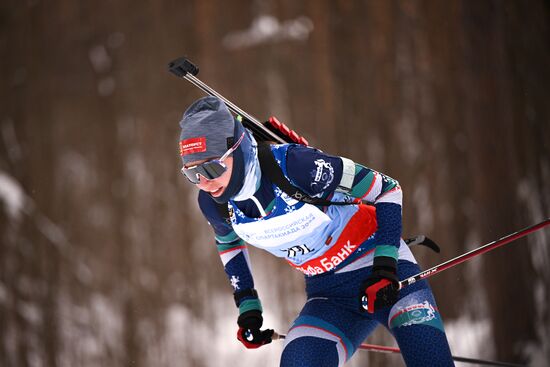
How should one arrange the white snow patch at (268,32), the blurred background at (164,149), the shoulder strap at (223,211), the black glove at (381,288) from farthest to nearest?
the white snow patch at (268,32) < the blurred background at (164,149) < the shoulder strap at (223,211) < the black glove at (381,288)

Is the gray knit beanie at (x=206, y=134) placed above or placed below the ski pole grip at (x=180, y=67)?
below

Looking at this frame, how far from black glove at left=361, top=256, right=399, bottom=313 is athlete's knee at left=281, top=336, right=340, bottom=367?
0.18 metres

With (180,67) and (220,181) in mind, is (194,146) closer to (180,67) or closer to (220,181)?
(220,181)

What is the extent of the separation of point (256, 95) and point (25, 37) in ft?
4.81

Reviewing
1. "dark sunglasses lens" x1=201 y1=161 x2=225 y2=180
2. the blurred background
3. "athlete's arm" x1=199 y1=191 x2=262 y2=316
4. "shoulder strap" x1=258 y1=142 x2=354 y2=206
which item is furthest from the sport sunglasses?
the blurred background

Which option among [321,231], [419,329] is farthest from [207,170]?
[419,329]

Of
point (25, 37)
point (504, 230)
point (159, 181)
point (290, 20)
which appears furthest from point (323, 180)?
point (504, 230)

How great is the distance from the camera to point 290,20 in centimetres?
422

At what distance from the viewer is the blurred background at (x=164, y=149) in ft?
12.7

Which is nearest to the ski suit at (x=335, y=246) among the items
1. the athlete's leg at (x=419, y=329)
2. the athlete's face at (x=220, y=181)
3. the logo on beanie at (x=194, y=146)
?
the athlete's leg at (x=419, y=329)

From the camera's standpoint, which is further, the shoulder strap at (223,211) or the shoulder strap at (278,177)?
the shoulder strap at (223,211)

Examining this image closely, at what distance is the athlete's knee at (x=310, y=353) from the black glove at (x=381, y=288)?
178 millimetres

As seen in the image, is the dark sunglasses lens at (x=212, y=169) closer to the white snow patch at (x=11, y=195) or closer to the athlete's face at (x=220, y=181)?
the athlete's face at (x=220, y=181)

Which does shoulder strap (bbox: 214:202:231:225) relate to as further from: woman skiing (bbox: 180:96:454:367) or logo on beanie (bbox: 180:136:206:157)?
logo on beanie (bbox: 180:136:206:157)
